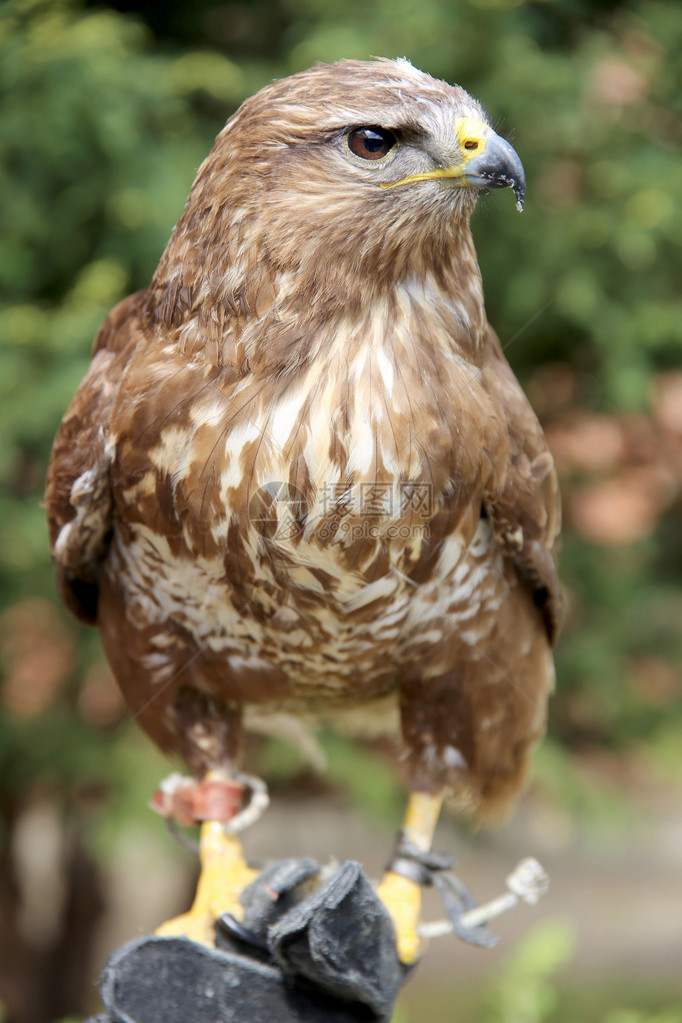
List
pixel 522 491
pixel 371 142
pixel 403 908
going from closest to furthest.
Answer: pixel 371 142 → pixel 522 491 → pixel 403 908

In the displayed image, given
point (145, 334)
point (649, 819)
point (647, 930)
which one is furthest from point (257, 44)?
point (647, 930)

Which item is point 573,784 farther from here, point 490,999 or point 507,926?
point 507,926

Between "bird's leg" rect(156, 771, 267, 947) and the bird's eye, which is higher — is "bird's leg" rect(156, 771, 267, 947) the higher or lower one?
the lower one

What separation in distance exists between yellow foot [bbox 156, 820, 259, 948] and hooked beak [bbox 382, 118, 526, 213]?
146 cm

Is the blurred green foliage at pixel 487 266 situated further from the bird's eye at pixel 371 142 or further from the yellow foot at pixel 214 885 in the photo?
the bird's eye at pixel 371 142

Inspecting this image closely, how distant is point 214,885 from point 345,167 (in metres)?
1.53

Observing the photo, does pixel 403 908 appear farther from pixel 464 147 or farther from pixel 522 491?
pixel 464 147

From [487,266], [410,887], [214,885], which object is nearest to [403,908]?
[410,887]

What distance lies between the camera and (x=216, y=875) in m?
2.26

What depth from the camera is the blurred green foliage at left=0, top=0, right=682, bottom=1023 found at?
348 centimetres

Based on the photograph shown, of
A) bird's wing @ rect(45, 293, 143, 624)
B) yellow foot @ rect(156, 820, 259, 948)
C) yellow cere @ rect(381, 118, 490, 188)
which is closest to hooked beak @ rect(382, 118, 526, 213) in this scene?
yellow cere @ rect(381, 118, 490, 188)

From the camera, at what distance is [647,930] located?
651 cm

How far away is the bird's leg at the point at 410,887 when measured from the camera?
2174 millimetres

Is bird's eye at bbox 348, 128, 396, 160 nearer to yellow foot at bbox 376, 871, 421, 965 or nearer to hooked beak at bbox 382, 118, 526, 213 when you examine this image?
hooked beak at bbox 382, 118, 526, 213
